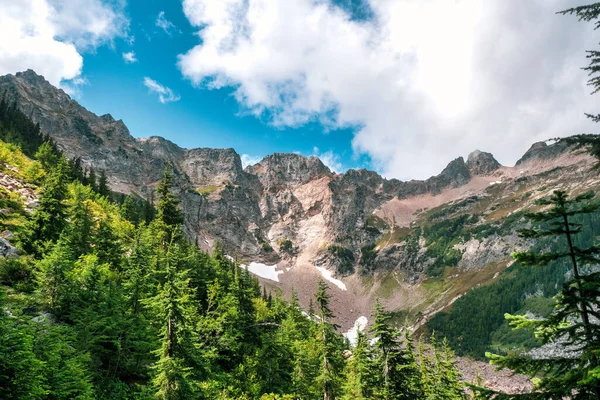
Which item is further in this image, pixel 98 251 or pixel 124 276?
pixel 98 251

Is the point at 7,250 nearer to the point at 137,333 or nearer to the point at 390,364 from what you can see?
the point at 137,333

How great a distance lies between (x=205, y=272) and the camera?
152 feet

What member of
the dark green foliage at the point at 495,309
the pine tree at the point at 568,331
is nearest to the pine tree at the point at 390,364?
the pine tree at the point at 568,331

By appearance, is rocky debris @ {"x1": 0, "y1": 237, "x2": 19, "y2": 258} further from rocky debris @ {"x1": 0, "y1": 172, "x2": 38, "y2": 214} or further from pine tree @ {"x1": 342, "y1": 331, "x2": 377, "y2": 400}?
pine tree @ {"x1": 342, "y1": 331, "x2": 377, "y2": 400}

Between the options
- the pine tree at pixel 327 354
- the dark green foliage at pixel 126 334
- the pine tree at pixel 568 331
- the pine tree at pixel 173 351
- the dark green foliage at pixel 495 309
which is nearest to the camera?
the pine tree at pixel 568 331

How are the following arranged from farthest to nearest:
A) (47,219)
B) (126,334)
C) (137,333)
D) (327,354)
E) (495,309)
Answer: (495,309) → (47,219) → (327,354) → (137,333) → (126,334)

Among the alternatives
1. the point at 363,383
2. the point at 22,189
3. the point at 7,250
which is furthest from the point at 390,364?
the point at 22,189

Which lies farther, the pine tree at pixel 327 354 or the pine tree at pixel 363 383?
the pine tree at pixel 363 383

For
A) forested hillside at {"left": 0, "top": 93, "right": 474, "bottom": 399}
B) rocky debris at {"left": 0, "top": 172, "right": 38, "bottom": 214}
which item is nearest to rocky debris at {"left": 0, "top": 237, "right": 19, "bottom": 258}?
forested hillside at {"left": 0, "top": 93, "right": 474, "bottom": 399}

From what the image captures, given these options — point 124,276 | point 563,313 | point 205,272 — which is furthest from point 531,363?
point 205,272

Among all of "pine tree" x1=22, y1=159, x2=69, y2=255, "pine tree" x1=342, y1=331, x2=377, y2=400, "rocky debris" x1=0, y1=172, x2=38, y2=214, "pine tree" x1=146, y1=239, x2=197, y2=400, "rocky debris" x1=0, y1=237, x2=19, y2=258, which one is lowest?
"pine tree" x1=342, y1=331, x2=377, y2=400

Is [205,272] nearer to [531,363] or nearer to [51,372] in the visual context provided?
[51,372]

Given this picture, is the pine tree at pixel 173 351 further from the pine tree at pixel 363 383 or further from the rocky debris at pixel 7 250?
the rocky debris at pixel 7 250

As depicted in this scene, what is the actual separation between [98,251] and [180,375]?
21792 millimetres
